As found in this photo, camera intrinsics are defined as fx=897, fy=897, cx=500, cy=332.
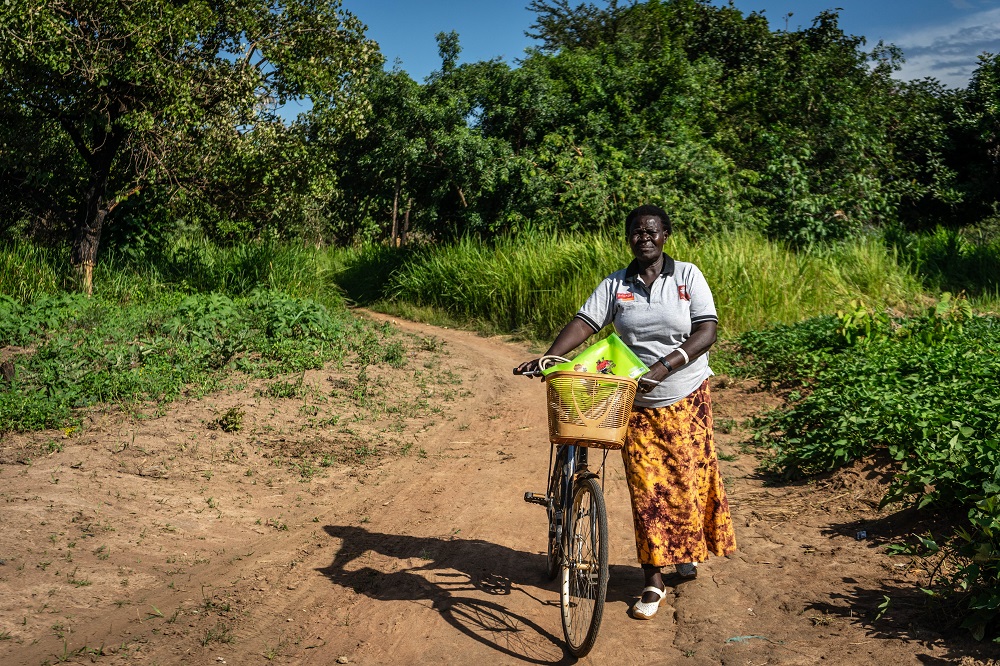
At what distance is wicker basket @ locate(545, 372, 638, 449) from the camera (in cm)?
362

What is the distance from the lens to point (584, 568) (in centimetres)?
394

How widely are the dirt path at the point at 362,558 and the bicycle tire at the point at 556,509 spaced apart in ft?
0.65

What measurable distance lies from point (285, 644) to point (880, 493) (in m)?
3.94

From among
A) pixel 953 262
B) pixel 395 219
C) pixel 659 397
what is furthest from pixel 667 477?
pixel 395 219

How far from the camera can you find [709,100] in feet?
61.0

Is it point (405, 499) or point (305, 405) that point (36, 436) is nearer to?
point (305, 405)

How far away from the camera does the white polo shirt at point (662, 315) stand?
4289 millimetres

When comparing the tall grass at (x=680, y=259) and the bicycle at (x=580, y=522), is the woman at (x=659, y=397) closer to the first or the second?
the bicycle at (x=580, y=522)

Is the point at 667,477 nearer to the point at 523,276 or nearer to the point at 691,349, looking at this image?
the point at 691,349

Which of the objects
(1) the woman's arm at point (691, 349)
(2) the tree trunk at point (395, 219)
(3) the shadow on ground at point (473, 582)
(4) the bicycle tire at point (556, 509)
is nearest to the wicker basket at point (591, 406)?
(1) the woman's arm at point (691, 349)

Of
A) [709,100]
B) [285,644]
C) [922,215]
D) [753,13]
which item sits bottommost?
[285,644]

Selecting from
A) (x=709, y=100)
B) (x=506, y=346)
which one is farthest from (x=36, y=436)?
(x=709, y=100)

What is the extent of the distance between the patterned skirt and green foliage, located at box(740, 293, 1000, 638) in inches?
46.2

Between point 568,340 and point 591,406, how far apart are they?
72cm
